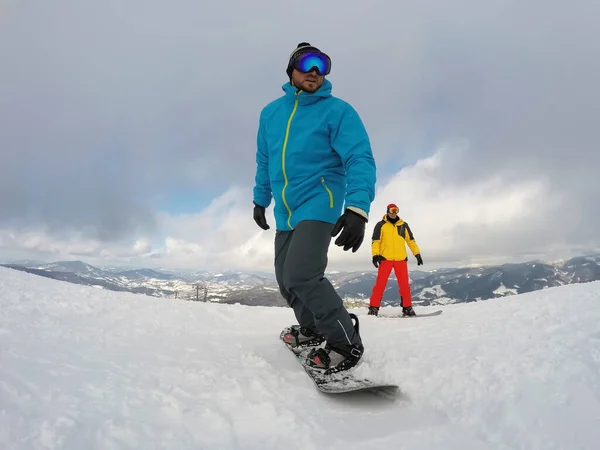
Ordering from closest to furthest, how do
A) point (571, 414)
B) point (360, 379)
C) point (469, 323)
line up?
1. point (571, 414)
2. point (360, 379)
3. point (469, 323)

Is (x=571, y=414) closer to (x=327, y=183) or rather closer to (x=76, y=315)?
(x=327, y=183)

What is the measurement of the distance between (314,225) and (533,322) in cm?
240

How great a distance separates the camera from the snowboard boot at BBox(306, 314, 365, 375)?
3039 mm

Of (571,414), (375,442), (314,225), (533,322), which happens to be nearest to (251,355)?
(314,225)

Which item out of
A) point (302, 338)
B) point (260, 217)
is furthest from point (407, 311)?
point (260, 217)

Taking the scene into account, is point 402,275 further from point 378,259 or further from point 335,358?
point 335,358

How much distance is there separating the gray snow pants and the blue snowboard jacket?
0.55ft

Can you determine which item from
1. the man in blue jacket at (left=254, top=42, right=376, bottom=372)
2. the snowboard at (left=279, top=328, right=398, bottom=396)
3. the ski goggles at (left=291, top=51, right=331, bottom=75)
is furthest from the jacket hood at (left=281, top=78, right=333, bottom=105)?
the snowboard at (left=279, top=328, right=398, bottom=396)

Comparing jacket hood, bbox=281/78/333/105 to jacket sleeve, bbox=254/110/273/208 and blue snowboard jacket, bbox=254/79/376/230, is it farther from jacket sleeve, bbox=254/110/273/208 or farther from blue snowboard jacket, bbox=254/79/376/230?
jacket sleeve, bbox=254/110/273/208

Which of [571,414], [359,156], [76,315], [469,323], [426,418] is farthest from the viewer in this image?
[76,315]

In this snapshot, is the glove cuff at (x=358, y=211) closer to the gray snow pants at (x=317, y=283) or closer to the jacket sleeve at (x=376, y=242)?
the gray snow pants at (x=317, y=283)

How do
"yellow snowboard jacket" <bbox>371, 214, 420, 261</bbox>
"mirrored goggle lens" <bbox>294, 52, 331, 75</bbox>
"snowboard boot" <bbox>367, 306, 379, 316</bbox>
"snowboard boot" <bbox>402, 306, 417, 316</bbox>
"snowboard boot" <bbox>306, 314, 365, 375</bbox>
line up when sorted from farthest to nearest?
"yellow snowboard jacket" <bbox>371, 214, 420, 261</bbox> → "snowboard boot" <bbox>367, 306, 379, 316</bbox> → "snowboard boot" <bbox>402, 306, 417, 316</bbox> → "mirrored goggle lens" <bbox>294, 52, 331, 75</bbox> → "snowboard boot" <bbox>306, 314, 365, 375</bbox>

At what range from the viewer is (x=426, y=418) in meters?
2.35

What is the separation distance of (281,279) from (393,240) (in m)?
5.40
